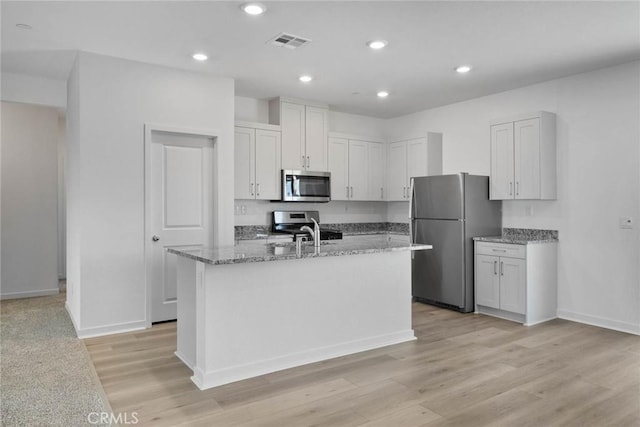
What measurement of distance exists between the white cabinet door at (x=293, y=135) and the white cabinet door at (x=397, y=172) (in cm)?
153

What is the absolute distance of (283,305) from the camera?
10.9ft

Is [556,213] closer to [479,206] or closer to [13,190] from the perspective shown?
[479,206]

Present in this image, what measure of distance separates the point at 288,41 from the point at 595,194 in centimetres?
349

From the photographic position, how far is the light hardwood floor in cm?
255

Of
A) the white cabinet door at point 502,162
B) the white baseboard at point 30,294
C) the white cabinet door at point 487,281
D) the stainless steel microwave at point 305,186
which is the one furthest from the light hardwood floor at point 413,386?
the white baseboard at point 30,294

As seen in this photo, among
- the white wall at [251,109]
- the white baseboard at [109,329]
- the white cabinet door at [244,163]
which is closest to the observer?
the white baseboard at [109,329]

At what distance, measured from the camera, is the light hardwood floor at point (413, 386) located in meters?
2.55

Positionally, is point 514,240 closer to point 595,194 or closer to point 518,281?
point 518,281

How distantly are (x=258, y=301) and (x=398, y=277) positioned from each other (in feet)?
4.60

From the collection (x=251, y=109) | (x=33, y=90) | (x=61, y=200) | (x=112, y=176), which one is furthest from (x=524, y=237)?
(x=61, y=200)

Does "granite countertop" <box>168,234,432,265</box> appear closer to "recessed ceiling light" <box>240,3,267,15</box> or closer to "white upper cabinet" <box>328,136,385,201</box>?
"recessed ceiling light" <box>240,3,267,15</box>

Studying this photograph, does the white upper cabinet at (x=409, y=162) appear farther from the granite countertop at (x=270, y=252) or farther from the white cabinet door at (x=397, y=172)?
the granite countertop at (x=270, y=252)

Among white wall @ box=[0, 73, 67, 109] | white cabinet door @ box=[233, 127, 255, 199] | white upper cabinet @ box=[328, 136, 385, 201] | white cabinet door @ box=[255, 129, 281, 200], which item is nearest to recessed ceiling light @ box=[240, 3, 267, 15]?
white cabinet door @ box=[233, 127, 255, 199]

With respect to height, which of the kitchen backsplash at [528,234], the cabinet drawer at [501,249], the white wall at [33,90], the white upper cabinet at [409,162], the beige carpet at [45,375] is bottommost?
the beige carpet at [45,375]
